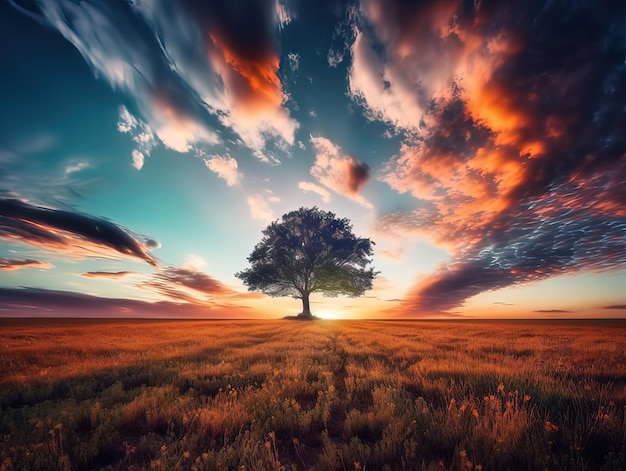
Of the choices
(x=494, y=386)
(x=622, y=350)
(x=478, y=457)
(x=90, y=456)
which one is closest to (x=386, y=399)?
(x=478, y=457)

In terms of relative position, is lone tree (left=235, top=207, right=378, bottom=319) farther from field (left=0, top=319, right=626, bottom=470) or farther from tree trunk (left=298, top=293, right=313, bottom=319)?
field (left=0, top=319, right=626, bottom=470)

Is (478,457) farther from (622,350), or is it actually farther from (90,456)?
(622,350)

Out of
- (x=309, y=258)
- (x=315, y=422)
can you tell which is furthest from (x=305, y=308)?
(x=315, y=422)

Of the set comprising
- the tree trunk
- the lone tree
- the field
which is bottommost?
the field

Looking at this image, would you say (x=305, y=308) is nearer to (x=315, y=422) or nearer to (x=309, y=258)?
(x=309, y=258)

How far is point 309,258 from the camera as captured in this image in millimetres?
37875

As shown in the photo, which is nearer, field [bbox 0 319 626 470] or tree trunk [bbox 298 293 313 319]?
field [bbox 0 319 626 470]

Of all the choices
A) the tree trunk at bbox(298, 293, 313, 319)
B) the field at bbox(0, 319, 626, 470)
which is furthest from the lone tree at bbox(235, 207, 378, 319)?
the field at bbox(0, 319, 626, 470)

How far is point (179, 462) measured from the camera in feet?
7.44

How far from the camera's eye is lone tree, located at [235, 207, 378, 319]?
122ft

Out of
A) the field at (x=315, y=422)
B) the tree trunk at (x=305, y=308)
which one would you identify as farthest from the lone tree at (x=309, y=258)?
the field at (x=315, y=422)

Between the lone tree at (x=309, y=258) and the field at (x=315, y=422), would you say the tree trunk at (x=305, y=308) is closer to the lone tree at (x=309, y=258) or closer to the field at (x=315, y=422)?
the lone tree at (x=309, y=258)

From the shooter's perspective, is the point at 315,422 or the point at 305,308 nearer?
the point at 315,422

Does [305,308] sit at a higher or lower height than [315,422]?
higher
